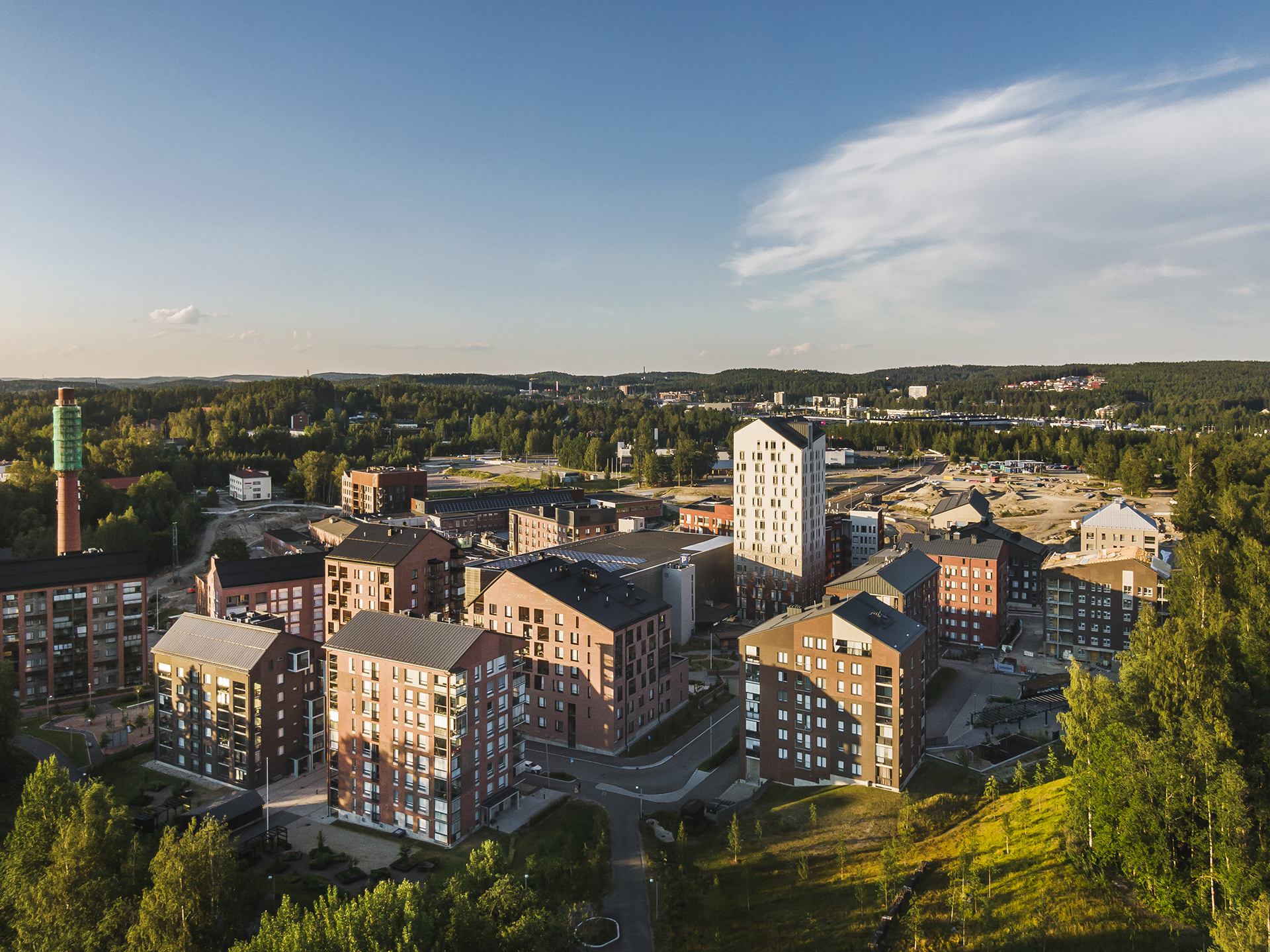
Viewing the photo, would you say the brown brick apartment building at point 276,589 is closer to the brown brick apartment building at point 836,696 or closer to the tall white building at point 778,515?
the brown brick apartment building at point 836,696

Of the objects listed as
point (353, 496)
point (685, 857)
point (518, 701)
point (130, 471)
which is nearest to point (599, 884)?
point (685, 857)

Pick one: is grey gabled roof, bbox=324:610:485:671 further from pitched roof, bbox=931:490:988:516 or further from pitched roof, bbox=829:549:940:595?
pitched roof, bbox=931:490:988:516

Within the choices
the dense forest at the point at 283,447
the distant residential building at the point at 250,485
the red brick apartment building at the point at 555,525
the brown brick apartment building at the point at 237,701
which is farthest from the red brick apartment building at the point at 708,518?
the distant residential building at the point at 250,485

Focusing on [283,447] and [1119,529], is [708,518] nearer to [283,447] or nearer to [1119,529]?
[1119,529]

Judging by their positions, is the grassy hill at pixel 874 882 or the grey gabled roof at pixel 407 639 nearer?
the grassy hill at pixel 874 882

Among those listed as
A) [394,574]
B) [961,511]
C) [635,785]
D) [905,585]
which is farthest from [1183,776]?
[961,511]

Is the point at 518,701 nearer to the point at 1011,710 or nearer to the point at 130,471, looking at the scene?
the point at 1011,710
